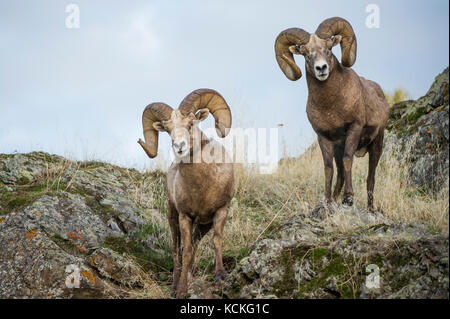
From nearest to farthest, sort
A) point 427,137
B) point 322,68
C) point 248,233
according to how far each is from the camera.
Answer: point 322,68, point 248,233, point 427,137

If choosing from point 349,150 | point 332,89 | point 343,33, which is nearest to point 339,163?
point 349,150

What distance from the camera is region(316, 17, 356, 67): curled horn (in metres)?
7.46

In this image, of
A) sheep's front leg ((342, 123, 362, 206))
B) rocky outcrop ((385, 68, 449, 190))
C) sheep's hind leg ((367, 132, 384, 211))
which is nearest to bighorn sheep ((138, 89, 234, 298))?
sheep's front leg ((342, 123, 362, 206))

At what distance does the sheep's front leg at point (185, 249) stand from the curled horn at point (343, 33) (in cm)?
325

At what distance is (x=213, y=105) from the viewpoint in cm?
722

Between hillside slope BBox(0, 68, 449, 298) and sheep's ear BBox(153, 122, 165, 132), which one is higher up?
sheep's ear BBox(153, 122, 165, 132)

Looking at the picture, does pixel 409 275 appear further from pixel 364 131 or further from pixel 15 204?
pixel 15 204

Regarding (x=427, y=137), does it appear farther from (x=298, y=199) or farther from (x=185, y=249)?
(x=185, y=249)

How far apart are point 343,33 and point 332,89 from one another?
0.86 meters

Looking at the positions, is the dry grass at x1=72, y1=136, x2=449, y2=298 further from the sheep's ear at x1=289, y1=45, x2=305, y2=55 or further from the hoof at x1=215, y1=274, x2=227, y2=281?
the sheep's ear at x1=289, y1=45, x2=305, y2=55

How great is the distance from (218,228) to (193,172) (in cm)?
84

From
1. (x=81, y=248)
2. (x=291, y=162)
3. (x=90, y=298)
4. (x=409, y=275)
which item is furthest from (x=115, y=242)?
(x=291, y=162)

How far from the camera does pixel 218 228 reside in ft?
22.8

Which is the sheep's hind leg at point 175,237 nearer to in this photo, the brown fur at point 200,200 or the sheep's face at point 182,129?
the brown fur at point 200,200
